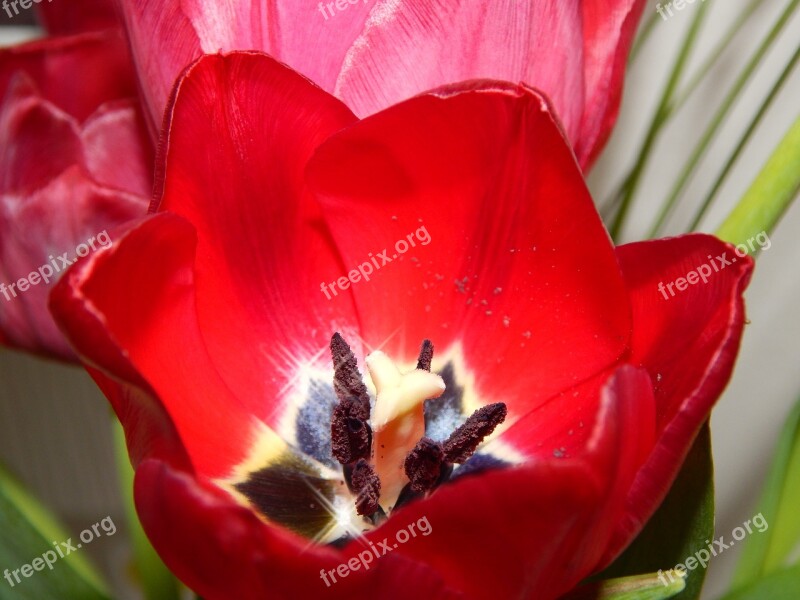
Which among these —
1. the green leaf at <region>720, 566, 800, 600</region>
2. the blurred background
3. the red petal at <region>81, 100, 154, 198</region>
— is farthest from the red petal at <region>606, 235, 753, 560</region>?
the blurred background

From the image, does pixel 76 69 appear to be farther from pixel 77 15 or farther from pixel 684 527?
pixel 684 527

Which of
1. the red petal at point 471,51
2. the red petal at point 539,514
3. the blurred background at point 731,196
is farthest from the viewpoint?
the blurred background at point 731,196

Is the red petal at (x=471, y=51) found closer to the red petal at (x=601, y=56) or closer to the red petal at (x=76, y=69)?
the red petal at (x=601, y=56)

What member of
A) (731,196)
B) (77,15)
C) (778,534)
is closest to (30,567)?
(77,15)

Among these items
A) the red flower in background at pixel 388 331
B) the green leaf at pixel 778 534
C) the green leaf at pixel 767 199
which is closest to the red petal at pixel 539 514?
the red flower in background at pixel 388 331

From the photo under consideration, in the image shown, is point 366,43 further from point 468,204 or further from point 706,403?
point 706,403

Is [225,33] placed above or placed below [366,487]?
above
